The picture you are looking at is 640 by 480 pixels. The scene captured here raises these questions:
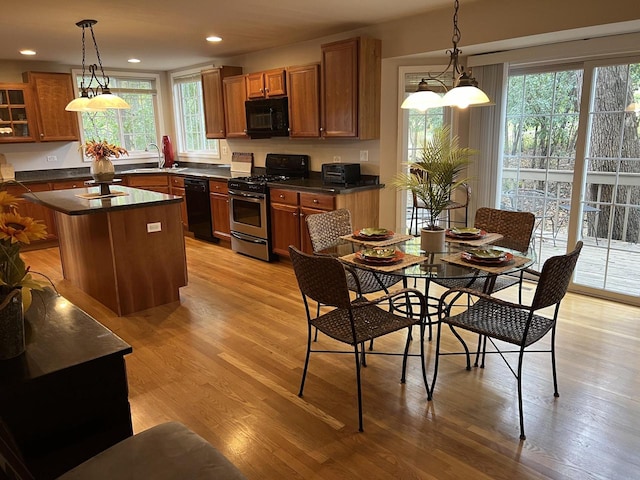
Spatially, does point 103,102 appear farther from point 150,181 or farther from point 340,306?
point 150,181

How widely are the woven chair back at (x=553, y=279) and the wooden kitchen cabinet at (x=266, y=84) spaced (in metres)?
3.98

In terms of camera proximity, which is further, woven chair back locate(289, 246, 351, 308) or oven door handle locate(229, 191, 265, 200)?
oven door handle locate(229, 191, 265, 200)

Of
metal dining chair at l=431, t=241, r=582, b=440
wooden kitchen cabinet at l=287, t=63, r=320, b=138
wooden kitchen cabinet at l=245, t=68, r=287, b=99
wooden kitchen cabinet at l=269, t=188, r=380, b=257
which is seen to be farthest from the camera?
wooden kitchen cabinet at l=245, t=68, r=287, b=99

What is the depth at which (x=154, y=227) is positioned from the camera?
13.2 feet

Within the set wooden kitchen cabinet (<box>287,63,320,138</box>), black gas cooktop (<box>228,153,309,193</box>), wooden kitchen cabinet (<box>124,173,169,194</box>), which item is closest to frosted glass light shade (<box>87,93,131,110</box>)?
black gas cooktop (<box>228,153,309,193</box>)

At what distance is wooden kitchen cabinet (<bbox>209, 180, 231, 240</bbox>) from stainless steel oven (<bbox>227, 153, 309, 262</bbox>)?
22cm

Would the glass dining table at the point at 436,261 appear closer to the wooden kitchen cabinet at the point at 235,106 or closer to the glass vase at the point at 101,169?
the glass vase at the point at 101,169

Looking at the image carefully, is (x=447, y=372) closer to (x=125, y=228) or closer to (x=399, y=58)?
(x=125, y=228)

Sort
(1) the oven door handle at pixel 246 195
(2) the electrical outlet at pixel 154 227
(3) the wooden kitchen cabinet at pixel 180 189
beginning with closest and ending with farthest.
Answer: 1. (2) the electrical outlet at pixel 154 227
2. (1) the oven door handle at pixel 246 195
3. (3) the wooden kitchen cabinet at pixel 180 189

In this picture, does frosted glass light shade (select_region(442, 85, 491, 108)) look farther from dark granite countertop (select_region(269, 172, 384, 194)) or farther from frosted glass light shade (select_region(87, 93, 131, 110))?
frosted glass light shade (select_region(87, 93, 131, 110))

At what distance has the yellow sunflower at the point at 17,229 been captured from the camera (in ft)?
4.13

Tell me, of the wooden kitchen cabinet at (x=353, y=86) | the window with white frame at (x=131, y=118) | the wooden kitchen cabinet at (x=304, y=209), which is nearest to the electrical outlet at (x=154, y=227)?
the wooden kitchen cabinet at (x=304, y=209)

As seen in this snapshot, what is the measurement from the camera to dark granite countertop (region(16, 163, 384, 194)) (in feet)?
15.9

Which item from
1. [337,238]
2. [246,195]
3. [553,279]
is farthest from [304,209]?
[553,279]
